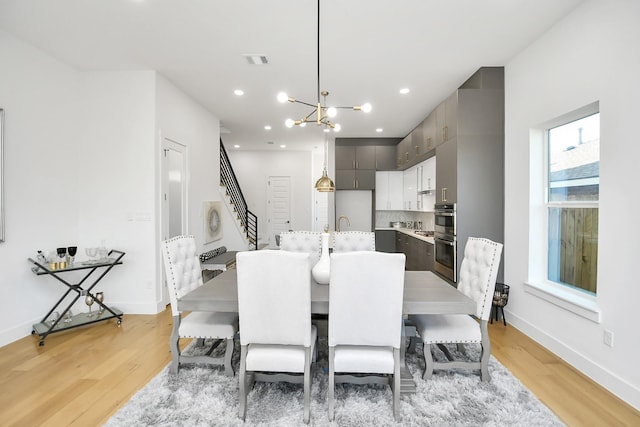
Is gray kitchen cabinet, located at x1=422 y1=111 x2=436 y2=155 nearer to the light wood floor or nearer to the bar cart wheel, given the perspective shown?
the bar cart wheel

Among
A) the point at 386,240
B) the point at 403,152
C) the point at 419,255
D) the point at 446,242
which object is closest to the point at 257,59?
the point at 446,242

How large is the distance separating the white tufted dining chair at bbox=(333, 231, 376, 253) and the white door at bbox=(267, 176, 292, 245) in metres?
6.01

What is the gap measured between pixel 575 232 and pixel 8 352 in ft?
17.2

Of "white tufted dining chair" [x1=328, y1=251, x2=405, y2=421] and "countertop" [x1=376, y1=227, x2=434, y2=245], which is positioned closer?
"white tufted dining chair" [x1=328, y1=251, x2=405, y2=421]

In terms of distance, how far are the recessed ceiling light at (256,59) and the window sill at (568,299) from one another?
367 centimetres

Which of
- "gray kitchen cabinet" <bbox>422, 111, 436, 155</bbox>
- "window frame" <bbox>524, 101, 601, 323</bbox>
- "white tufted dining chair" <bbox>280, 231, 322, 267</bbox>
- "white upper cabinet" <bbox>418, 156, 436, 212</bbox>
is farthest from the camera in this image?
"white upper cabinet" <bbox>418, 156, 436, 212</bbox>

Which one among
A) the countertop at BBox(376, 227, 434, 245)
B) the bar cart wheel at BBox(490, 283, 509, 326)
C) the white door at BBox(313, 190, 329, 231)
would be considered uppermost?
the white door at BBox(313, 190, 329, 231)

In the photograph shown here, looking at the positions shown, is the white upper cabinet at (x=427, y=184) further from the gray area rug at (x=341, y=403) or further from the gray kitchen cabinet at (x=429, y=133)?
the gray area rug at (x=341, y=403)

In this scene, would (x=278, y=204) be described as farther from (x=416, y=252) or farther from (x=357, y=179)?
(x=416, y=252)

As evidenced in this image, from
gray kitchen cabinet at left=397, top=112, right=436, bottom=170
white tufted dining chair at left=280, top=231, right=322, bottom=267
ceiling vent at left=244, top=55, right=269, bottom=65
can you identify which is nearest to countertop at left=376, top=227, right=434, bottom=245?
gray kitchen cabinet at left=397, top=112, right=436, bottom=170

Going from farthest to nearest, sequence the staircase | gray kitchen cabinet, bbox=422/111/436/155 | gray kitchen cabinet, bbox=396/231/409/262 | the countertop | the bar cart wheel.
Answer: the staircase → gray kitchen cabinet, bbox=396/231/409/262 → the countertop → gray kitchen cabinet, bbox=422/111/436/155 → the bar cart wheel

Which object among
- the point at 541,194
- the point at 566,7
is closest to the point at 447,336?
the point at 541,194

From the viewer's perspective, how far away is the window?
2613mm

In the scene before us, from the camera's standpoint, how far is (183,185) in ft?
15.1
